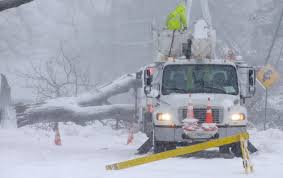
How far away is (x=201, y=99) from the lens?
1177 cm

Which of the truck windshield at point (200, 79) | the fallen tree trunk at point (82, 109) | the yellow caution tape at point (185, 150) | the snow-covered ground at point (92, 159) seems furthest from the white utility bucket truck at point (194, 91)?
the fallen tree trunk at point (82, 109)

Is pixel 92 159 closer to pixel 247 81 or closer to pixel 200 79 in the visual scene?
pixel 200 79

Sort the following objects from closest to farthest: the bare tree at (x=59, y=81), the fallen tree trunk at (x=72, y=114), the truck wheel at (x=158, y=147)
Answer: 1. the truck wheel at (x=158, y=147)
2. the fallen tree trunk at (x=72, y=114)
3. the bare tree at (x=59, y=81)

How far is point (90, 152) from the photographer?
43.1 feet

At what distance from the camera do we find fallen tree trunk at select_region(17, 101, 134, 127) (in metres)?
18.5

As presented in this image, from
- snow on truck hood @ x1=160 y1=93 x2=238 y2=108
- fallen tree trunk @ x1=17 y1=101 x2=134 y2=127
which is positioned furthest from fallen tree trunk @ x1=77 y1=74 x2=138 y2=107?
snow on truck hood @ x1=160 y1=93 x2=238 y2=108

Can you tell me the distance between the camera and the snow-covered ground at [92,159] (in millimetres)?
8875

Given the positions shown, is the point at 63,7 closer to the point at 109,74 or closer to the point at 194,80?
the point at 109,74

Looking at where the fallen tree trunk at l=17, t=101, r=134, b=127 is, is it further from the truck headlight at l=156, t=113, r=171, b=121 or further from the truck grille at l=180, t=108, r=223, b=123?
the truck grille at l=180, t=108, r=223, b=123

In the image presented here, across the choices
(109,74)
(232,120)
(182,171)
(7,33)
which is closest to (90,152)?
(232,120)

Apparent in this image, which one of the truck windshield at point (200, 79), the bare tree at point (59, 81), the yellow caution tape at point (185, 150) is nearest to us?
the yellow caution tape at point (185, 150)

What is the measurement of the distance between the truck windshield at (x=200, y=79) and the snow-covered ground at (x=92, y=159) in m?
1.58

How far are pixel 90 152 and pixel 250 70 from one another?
399 cm

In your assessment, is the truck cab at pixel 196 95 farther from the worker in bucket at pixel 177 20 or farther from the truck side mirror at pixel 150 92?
the worker in bucket at pixel 177 20
